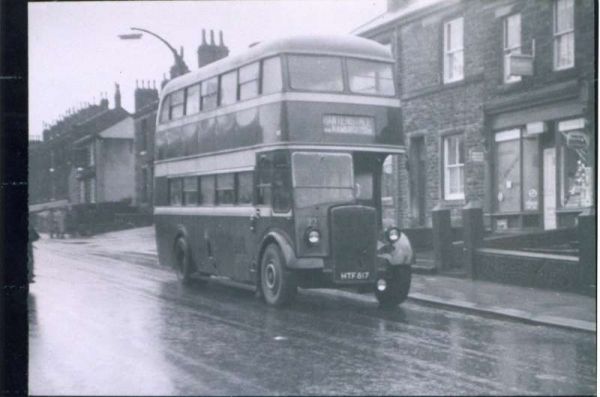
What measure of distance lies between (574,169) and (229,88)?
22.1 feet

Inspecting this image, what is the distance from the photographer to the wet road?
278 inches

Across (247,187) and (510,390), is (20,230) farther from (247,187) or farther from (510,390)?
(510,390)

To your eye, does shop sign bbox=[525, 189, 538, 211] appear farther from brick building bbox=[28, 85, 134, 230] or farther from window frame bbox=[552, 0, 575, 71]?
brick building bbox=[28, 85, 134, 230]

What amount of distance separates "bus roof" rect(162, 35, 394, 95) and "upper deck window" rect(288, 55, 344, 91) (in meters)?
0.10

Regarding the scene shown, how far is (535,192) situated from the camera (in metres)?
16.1

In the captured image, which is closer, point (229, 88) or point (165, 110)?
point (229, 88)

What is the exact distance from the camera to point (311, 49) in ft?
36.7

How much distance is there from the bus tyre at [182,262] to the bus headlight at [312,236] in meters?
3.58

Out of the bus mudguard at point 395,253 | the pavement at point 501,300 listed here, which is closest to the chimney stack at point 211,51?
the pavement at point 501,300

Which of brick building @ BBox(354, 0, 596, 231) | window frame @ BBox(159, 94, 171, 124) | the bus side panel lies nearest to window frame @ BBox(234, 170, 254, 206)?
window frame @ BBox(159, 94, 171, 124)

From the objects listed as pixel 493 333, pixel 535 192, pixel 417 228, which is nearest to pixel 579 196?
pixel 535 192

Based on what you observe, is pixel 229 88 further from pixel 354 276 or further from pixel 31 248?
pixel 31 248

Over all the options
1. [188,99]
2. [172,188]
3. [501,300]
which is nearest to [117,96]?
[188,99]

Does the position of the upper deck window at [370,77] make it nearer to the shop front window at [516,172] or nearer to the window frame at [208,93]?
the window frame at [208,93]
